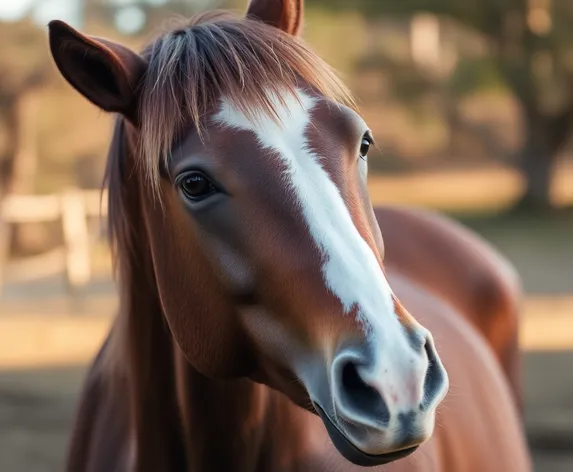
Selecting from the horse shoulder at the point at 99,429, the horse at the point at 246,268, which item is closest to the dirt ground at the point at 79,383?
the horse shoulder at the point at 99,429

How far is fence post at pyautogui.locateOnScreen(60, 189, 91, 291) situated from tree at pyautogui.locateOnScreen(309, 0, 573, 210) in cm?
774

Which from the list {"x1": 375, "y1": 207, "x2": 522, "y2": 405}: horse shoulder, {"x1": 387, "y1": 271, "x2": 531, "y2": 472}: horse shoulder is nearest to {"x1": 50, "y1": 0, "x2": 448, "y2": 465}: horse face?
{"x1": 387, "y1": 271, "x2": 531, "y2": 472}: horse shoulder

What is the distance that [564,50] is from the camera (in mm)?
13453

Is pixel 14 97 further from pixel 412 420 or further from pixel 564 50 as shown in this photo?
pixel 412 420

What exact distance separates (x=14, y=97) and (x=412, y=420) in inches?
472

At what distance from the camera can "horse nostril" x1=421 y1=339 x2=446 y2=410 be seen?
3.69 feet

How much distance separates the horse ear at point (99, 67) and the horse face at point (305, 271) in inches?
7.8

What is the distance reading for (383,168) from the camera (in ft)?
71.4

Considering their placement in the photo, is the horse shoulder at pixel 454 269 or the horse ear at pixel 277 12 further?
the horse shoulder at pixel 454 269

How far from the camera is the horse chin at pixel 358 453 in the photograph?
1.15 m

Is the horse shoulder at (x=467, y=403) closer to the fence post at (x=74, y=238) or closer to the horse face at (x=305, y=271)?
the horse face at (x=305, y=271)

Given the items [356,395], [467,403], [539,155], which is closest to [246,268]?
[356,395]

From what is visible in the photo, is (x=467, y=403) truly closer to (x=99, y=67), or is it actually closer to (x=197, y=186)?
(x=197, y=186)

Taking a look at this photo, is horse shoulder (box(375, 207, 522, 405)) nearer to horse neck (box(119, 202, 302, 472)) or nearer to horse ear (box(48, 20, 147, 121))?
horse neck (box(119, 202, 302, 472))
